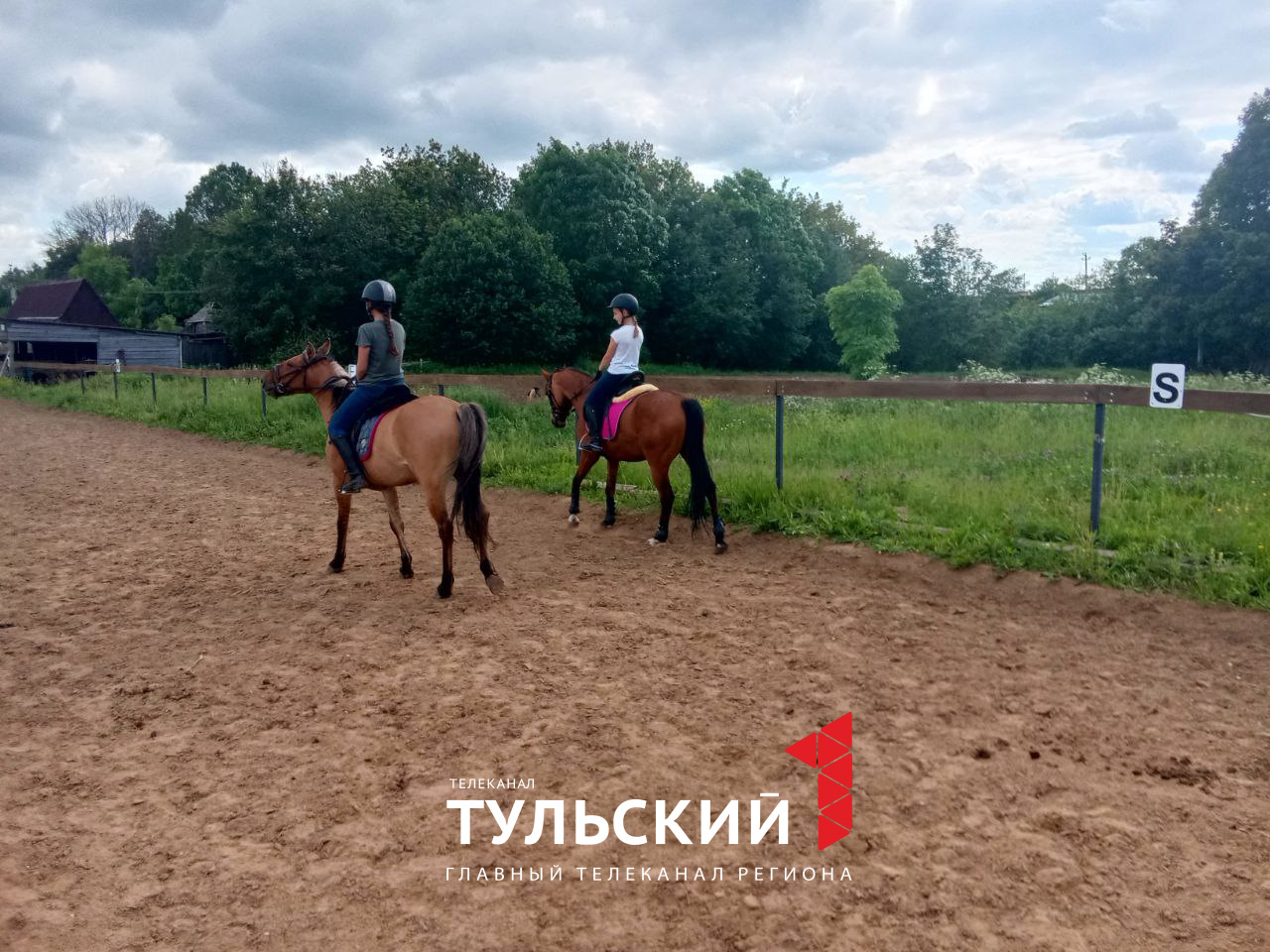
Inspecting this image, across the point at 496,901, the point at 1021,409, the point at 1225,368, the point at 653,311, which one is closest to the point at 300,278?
the point at 653,311

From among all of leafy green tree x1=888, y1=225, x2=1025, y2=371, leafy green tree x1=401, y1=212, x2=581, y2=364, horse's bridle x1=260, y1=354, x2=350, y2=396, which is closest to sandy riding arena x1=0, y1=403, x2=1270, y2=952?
horse's bridle x1=260, y1=354, x2=350, y2=396

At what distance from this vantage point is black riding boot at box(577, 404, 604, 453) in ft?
26.0

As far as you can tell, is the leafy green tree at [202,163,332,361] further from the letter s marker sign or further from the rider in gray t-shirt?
the letter s marker sign

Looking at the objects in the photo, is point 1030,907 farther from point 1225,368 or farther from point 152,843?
point 1225,368

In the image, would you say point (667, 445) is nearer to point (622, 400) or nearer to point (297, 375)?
point (622, 400)

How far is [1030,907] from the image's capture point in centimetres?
265

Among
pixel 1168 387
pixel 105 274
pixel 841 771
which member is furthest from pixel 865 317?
pixel 105 274

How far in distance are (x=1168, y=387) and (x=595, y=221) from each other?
3612 cm

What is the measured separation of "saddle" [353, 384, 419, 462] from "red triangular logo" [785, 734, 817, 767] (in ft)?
13.4

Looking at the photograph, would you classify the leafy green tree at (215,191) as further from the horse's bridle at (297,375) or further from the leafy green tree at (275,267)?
the horse's bridle at (297,375)

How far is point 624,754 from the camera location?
3.69m

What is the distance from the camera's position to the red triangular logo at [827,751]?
11.9ft

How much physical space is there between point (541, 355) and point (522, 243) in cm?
478

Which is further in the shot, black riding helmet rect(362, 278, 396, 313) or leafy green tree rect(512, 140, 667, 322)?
leafy green tree rect(512, 140, 667, 322)
